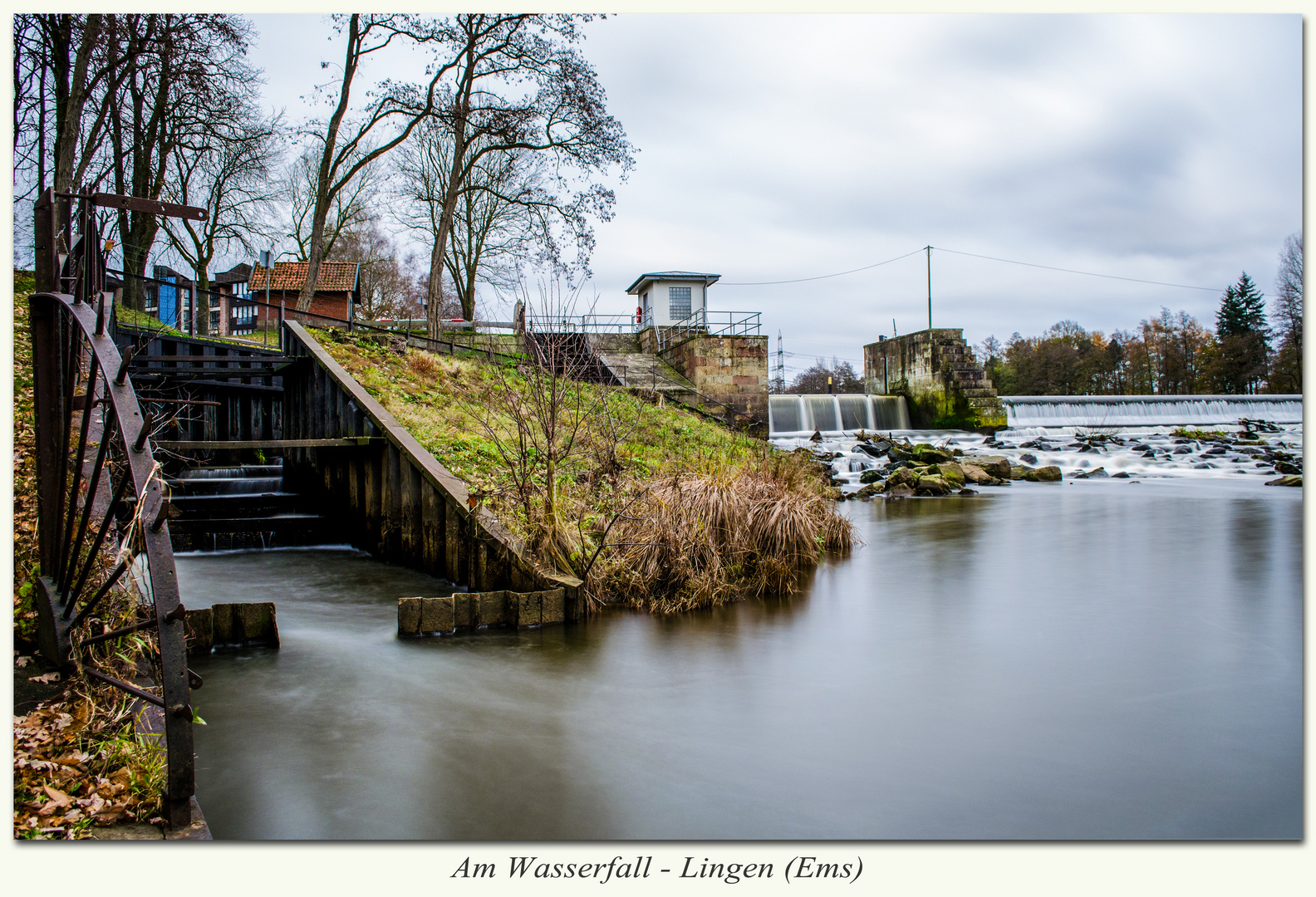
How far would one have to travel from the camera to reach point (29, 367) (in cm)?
973

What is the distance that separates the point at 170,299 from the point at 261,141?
11357 mm

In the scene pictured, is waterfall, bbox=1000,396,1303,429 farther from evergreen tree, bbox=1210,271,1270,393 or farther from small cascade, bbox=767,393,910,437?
small cascade, bbox=767,393,910,437

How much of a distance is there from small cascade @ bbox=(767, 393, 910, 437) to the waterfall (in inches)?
170

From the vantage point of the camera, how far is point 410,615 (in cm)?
682

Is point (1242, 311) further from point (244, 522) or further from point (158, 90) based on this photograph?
point (158, 90)

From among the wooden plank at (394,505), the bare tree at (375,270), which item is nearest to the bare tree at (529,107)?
the wooden plank at (394,505)

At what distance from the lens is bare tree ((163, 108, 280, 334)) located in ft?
73.9

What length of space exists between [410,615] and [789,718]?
349cm

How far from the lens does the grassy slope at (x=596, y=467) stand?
780 cm

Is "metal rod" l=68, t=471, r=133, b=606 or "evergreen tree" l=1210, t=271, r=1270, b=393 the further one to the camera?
"evergreen tree" l=1210, t=271, r=1270, b=393

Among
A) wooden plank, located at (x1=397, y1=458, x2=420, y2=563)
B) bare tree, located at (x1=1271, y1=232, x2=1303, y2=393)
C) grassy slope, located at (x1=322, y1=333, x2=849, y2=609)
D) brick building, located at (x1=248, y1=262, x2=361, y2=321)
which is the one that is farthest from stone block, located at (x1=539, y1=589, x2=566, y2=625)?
brick building, located at (x1=248, y1=262, x2=361, y2=321)
